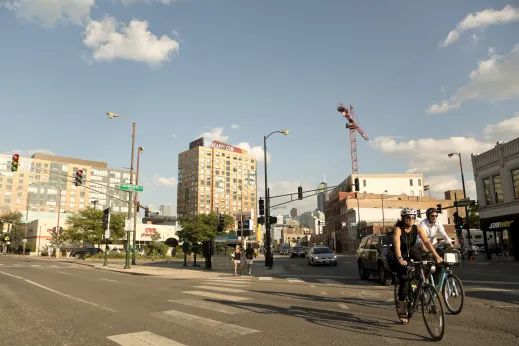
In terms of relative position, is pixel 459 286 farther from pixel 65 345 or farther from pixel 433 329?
pixel 65 345

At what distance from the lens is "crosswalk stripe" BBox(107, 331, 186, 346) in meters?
5.87

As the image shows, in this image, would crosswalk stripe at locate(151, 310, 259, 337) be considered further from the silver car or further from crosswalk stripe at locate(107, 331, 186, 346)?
the silver car

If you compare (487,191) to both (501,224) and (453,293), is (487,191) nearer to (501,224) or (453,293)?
(501,224)

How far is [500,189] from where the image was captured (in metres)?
32.7

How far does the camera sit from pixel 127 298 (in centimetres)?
1131

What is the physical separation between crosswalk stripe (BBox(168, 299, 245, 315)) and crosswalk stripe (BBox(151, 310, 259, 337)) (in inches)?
32.6

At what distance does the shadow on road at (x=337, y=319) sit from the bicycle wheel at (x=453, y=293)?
0.99 metres

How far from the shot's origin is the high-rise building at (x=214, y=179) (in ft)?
569

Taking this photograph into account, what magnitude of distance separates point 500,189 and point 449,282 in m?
31.2

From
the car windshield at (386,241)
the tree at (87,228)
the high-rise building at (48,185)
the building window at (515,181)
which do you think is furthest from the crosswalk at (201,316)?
the high-rise building at (48,185)

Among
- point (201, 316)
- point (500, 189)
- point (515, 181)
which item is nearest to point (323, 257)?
point (515, 181)

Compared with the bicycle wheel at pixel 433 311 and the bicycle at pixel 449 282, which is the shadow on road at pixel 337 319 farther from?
the bicycle at pixel 449 282

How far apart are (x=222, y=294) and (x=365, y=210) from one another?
263 ft

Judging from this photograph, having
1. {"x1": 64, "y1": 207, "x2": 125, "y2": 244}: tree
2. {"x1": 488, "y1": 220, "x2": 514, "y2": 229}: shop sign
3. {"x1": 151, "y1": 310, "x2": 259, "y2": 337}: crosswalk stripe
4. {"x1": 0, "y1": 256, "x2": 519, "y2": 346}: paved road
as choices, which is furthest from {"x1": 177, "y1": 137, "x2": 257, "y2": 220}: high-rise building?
{"x1": 151, "y1": 310, "x2": 259, "y2": 337}: crosswalk stripe
